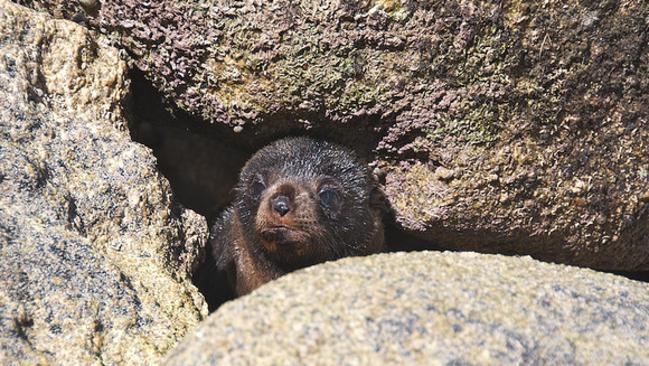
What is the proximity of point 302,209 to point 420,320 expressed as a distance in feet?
7.07

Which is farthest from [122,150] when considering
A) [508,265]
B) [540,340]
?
[540,340]

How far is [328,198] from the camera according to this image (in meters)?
5.33

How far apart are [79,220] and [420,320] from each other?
1956 millimetres

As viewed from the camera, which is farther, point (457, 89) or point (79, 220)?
point (457, 89)

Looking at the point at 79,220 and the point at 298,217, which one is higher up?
the point at 298,217

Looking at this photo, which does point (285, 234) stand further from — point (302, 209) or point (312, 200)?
point (312, 200)

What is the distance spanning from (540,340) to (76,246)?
7.10 feet

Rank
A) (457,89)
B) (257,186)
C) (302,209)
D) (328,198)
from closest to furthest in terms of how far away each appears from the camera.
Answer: (457,89)
(302,209)
(328,198)
(257,186)

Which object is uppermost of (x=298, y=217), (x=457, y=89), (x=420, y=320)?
(x=457, y=89)

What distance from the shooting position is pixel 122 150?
14.5ft

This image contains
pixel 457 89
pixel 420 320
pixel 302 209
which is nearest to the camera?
pixel 420 320

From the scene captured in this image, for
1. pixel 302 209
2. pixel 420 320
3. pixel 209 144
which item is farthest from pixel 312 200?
pixel 420 320

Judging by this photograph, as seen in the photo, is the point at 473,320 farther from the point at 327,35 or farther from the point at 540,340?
the point at 327,35

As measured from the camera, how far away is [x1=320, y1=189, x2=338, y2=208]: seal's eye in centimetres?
529
